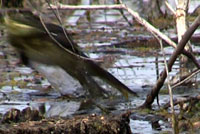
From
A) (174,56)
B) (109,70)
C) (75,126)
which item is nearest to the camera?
(75,126)

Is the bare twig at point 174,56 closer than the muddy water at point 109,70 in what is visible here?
Yes

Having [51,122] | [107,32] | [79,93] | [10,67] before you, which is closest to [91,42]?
[107,32]

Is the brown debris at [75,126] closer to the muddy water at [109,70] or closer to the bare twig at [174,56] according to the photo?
the muddy water at [109,70]

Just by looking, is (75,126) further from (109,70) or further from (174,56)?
(109,70)

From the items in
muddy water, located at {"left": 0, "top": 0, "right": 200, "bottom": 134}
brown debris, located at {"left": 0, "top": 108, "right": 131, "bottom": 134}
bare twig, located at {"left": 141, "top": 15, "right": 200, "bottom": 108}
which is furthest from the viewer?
muddy water, located at {"left": 0, "top": 0, "right": 200, "bottom": 134}

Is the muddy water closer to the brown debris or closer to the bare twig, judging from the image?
the bare twig

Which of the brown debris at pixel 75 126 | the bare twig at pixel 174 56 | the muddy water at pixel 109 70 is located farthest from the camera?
the muddy water at pixel 109 70

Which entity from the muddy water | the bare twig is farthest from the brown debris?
the bare twig

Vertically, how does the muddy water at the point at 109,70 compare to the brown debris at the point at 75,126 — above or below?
above

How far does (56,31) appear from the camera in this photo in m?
7.45

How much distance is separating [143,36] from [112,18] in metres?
1.90

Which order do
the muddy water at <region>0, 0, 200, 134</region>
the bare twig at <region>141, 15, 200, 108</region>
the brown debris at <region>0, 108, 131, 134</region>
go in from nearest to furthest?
1. the brown debris at <region>0, 108, 131, 134</region>
2. the bare twig at <region>141, 15, 200, 108</region>
3. the muddy water at <region>0, 0, 200, 134</region>

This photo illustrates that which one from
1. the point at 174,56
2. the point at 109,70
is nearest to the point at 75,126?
the point at 174,56

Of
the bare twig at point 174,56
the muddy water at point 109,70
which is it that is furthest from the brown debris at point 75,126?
the bare twig at point 174,56
